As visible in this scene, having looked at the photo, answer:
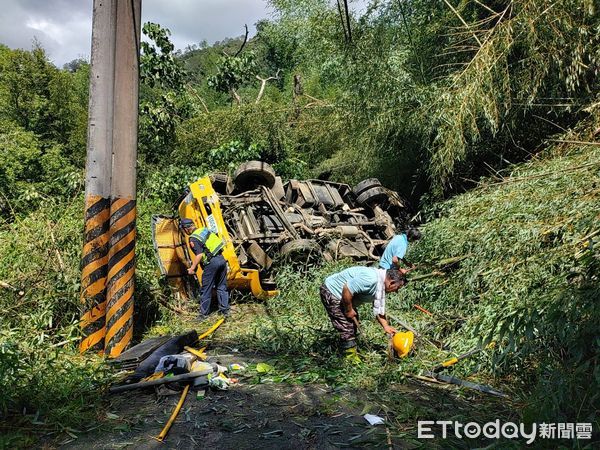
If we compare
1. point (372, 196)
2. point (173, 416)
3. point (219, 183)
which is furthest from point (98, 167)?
point (372, 196)

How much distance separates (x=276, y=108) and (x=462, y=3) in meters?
5.39

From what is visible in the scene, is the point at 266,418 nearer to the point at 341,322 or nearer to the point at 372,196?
the point at 341,322

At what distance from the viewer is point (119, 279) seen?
4891 mm

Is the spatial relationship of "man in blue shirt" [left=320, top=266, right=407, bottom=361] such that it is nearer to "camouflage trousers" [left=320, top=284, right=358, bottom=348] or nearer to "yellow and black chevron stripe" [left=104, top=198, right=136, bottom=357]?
"camouflage trousers" [left=320, top=284, right=358, bottom=348]

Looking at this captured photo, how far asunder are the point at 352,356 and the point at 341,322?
1.11 feet

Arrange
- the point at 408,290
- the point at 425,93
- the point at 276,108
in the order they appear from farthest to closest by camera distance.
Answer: the point at 276,108, the point at 425,93, the point at 408,290

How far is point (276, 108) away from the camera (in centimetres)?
1251

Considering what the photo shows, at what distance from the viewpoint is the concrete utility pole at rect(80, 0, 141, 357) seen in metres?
4.79

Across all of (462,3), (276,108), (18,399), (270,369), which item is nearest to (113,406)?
(18,399)

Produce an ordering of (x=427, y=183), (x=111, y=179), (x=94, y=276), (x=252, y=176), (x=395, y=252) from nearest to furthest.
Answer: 1. (x=94, y=276)
2. (x=111, y=179)
3. (x=395, y=252)
4. (x=252, y=176)
5. (x=427, y=183)

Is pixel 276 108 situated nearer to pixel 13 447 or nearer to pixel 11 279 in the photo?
pixel 11 279

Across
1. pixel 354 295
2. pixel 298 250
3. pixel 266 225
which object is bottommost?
pixel 354 295

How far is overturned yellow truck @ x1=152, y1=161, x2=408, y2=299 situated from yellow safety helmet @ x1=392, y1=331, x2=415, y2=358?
10.0ft

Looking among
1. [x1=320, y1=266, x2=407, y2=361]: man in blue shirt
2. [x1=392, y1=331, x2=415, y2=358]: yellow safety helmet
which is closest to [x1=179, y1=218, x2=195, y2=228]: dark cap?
[x1=320, y1=266, x2=407, y2=361]: man in blue shirt
